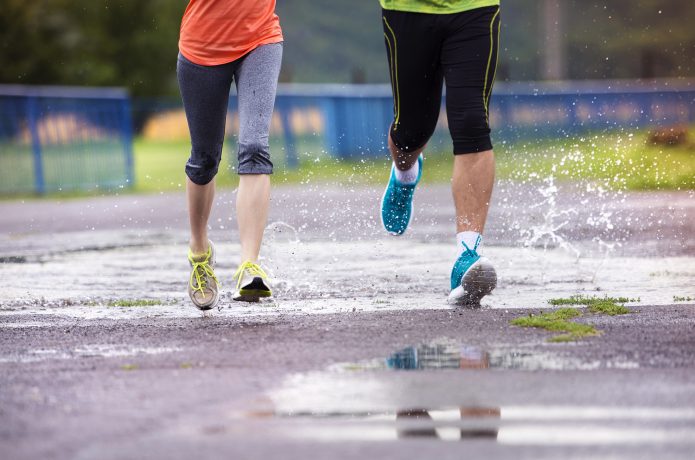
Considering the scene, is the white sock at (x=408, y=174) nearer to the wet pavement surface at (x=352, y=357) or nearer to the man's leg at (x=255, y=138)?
the wet pavement surface at (x=352, y=357)

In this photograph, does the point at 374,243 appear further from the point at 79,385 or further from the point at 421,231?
the point at 79,385

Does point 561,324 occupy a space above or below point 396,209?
below

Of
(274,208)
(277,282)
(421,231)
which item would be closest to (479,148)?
(277,282)

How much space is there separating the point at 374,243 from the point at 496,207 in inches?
111

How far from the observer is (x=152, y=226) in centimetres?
1166

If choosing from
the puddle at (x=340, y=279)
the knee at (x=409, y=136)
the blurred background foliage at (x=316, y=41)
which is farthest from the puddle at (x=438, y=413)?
the blurred background foliage at (x=316, y=41)

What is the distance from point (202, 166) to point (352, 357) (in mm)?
1982

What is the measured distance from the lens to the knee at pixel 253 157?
626 centimetres

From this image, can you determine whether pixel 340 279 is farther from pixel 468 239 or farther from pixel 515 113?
pixel 515 113

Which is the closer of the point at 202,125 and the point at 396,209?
the point at 202,125

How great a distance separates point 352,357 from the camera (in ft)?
15.7

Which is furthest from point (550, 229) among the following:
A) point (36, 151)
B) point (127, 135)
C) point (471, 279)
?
point (127, 135)

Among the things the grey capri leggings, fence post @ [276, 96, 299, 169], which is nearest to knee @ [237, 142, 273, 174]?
the grey capri leggings

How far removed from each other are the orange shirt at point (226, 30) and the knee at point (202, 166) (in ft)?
1.44
